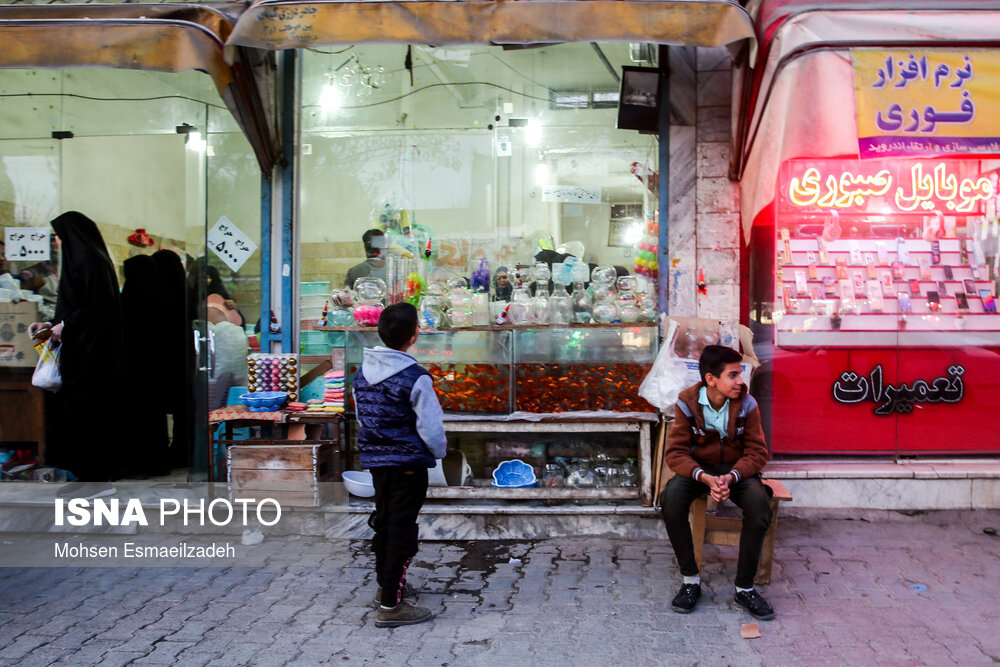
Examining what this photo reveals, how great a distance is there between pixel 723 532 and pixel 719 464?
41 cm

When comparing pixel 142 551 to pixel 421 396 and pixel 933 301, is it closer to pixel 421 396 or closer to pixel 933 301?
pixel 421 396

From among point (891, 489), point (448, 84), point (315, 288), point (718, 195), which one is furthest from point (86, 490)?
point (891, 489)

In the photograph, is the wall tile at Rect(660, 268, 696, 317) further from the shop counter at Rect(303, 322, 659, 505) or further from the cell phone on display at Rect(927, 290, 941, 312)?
the cell phone on display at Rect(927, 290, 941, 312)

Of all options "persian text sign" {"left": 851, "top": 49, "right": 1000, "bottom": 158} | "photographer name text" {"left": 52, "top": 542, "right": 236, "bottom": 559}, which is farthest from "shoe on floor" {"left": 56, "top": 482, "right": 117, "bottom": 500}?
"persian text sign" {"left": 851, "top": 49, "right": 1000, "bottom": 158}

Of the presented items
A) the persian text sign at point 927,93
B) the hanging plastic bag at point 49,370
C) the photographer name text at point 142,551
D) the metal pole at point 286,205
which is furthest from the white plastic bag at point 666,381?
the hanging plastic bag at point 49,370

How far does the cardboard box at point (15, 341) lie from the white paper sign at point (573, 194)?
14.1 ft

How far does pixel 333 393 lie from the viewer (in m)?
5.09

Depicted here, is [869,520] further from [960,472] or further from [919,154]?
[919,154]

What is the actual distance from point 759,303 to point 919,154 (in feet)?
4.91

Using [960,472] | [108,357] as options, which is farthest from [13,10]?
[960,472]

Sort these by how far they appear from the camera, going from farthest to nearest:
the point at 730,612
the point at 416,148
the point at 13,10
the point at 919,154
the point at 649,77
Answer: the point at 416,148 < the point at 649,77 < the point at 13,10 < the point at 919,154 < the point at 730,612

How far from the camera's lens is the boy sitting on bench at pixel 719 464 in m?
3.65

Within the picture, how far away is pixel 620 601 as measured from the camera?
381 cm

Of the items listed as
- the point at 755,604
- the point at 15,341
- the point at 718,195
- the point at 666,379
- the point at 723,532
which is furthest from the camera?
the point at 15,341
